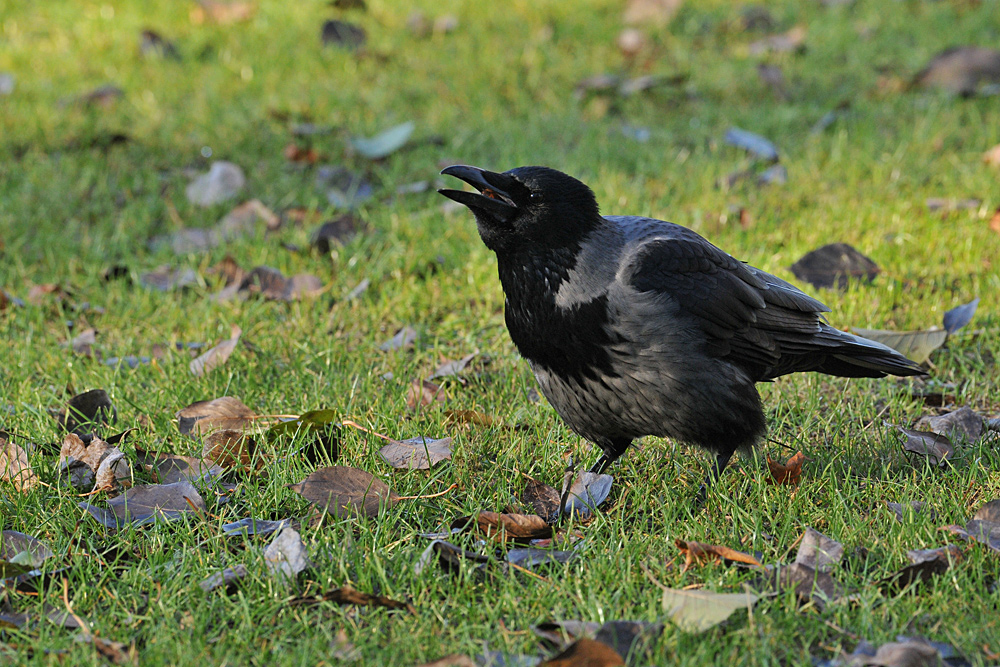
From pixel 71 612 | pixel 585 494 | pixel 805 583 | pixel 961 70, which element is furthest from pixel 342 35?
pixel 805 583

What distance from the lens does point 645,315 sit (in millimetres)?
2928

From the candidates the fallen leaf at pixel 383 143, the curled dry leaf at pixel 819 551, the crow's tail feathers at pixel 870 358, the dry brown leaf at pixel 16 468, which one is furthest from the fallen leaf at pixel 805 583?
the fallen leaf at pixel 383 143

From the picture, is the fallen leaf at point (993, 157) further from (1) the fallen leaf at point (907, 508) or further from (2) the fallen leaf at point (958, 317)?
(1) the fallen leaf at point (907, 508)

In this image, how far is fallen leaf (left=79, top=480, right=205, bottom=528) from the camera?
2.78 meters

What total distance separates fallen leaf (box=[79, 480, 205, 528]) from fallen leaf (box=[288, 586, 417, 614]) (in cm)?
53

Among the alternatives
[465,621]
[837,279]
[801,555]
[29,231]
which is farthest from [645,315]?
[29,231]

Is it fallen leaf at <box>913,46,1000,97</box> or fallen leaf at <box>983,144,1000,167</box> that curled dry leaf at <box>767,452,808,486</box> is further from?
fallen leaf at <box>913,46,1000,97</box>

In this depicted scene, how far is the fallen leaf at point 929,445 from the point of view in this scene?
3.16 metres

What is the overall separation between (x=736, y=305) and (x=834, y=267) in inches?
58.4

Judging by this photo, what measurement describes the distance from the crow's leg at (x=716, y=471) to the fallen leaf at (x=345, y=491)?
34.1 inches

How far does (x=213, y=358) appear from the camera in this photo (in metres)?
3.78

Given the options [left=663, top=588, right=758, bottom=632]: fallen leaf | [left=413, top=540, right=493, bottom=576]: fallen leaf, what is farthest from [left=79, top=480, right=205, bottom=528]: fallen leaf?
[left=663, top=588, right=758, bottom=632]: fallen leaf

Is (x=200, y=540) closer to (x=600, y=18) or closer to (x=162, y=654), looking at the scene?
(x=162, y=654)

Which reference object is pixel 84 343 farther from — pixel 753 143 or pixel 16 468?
pixel 753 143
